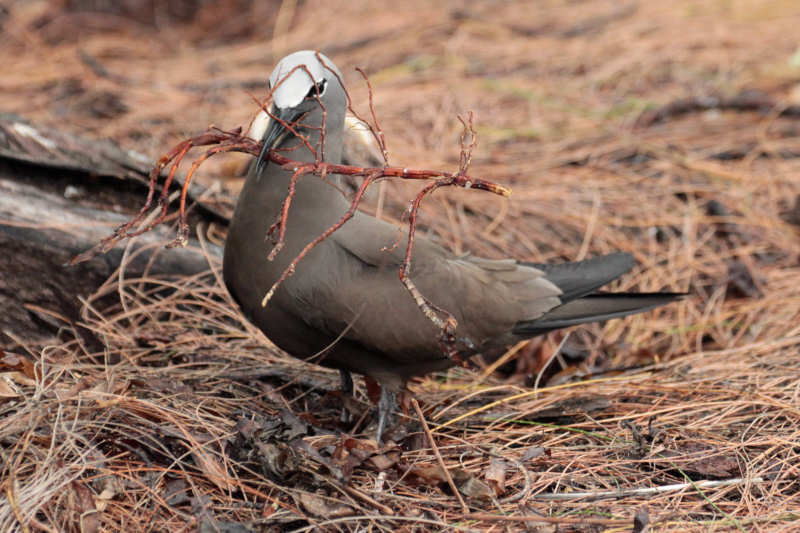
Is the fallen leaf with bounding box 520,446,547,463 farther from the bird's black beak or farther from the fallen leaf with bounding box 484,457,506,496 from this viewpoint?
the bird's black beak

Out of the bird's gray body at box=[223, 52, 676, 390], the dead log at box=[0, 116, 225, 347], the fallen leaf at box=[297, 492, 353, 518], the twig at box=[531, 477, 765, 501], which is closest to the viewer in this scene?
the fallen leaf at box=[297, 492, 353, 518]

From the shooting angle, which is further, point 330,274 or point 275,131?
point 330,274

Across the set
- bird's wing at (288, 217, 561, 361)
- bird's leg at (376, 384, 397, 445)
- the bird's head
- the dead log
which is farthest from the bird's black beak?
the dead log

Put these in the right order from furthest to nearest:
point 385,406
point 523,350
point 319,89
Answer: point 523,350, point 385,406, point 319,89

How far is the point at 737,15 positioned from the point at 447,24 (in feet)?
8.49

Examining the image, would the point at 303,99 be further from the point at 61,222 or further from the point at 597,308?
the point at 597,308

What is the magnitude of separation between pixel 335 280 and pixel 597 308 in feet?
3.74

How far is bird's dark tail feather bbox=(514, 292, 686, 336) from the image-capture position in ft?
10.3

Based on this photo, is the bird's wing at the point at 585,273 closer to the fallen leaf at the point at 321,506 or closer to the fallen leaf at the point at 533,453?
the fallen leaf at the point at 533,453

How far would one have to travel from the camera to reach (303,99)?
255 cm

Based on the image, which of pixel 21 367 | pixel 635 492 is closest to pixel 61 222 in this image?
pixel 21 367

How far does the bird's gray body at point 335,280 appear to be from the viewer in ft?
8.41

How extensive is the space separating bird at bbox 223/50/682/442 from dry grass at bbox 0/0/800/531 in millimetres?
293

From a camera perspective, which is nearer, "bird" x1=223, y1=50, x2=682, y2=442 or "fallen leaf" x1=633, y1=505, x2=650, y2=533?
"fallen leaf" x1=633, y1=505, x2=650, y2=533
